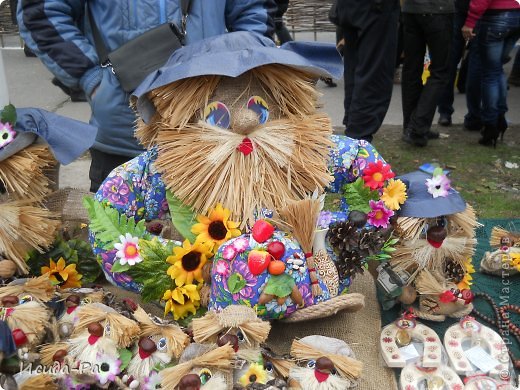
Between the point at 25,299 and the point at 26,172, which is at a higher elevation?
the point at 26,172

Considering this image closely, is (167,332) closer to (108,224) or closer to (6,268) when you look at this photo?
(108,224)

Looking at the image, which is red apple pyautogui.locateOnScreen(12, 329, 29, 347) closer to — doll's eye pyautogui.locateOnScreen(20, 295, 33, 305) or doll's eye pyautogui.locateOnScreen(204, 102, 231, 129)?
doll's eye pyautogui.locateOnScreen(20, 295, 33, 305)

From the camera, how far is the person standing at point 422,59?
10.8 ft

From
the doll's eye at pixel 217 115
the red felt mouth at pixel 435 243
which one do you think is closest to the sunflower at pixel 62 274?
the doll's eye at pixel 217 115

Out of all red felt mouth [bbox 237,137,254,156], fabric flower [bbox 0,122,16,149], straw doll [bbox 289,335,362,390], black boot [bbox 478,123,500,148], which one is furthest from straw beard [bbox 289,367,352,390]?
black boot [bbox 478,123,500,148]

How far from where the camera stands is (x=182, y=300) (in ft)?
5.15

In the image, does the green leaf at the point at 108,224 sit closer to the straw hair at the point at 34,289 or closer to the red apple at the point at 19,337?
the straw hair at the point at 34,289

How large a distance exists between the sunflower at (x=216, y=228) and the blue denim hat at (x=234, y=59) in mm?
327

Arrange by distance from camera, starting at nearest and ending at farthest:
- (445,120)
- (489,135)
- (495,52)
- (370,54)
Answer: (370,54), (495,52), (489,135), (445,120)

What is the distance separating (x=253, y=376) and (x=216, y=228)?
1.41ft

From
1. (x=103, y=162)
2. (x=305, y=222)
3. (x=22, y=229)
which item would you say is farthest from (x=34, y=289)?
(x=305, y=222)

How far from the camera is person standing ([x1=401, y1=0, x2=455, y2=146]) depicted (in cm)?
329

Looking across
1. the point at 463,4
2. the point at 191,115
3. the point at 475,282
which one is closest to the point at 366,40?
the point at 463,4

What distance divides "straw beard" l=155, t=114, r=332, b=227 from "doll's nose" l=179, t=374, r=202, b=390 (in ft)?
1.60
